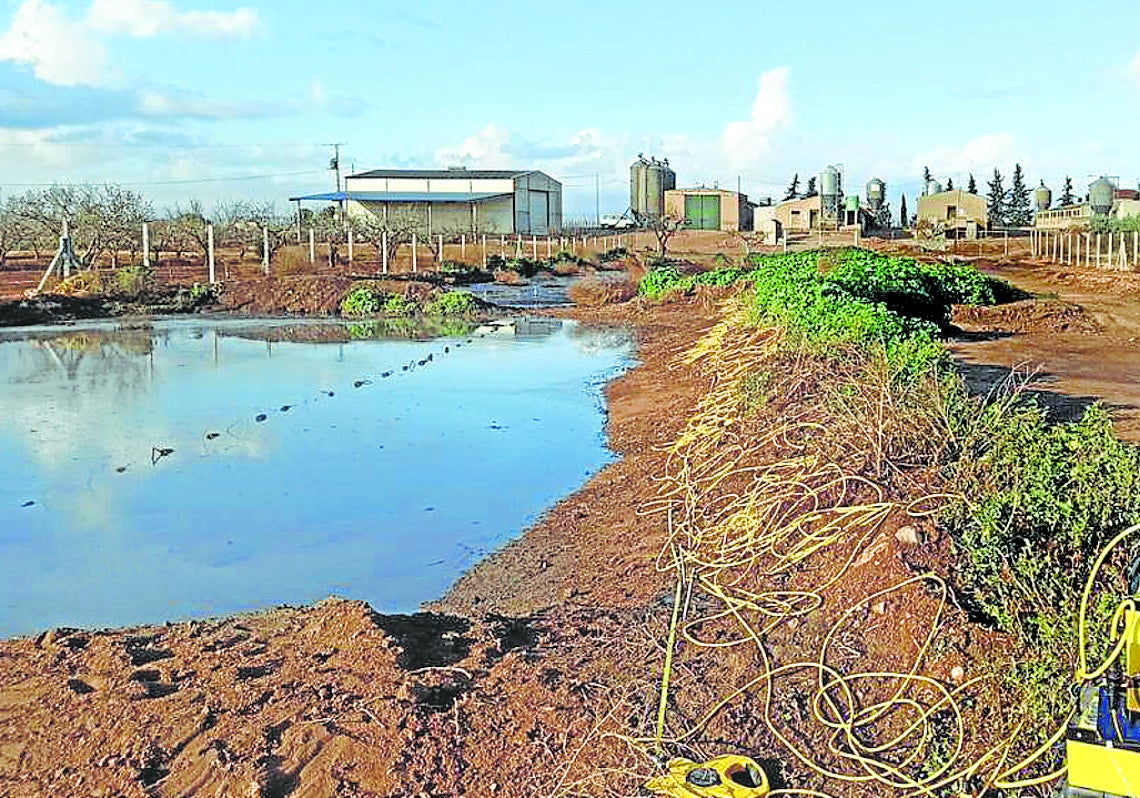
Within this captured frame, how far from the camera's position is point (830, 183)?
198ft

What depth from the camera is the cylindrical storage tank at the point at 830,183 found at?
60281mm

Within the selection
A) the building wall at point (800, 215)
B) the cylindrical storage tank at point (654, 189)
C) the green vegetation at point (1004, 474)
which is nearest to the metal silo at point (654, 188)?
the cylindrical storage tank at point (654, 189)

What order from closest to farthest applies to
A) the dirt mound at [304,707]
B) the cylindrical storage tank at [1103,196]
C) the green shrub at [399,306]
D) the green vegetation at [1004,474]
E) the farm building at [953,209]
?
the dirt mound at [304,707], the green vegetation at [1004,474], the green shrub at [399,306], the cylindrical storage tank at [1103,196], the farm building at [953,209]

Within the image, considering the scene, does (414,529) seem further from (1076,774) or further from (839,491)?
(1076,774)

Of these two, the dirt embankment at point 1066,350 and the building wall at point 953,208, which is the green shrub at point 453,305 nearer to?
the dirt embankment at point 1066,350

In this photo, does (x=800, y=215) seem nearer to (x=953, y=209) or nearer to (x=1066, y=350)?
(x=953, y=209)

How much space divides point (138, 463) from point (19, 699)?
5.76m

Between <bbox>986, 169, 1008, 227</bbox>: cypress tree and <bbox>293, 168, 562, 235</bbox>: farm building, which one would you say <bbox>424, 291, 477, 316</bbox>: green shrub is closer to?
<bbox>293, 168, 562, 235</bbox>: farm building

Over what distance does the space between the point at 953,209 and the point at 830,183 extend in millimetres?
8807

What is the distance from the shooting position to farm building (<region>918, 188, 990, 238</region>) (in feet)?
204

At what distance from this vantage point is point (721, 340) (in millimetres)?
13625

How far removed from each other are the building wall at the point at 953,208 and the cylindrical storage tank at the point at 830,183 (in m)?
6.66

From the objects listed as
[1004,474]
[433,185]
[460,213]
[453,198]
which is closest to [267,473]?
[1004,474]

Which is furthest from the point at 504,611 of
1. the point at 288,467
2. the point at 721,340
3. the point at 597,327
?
the point at 597,327
